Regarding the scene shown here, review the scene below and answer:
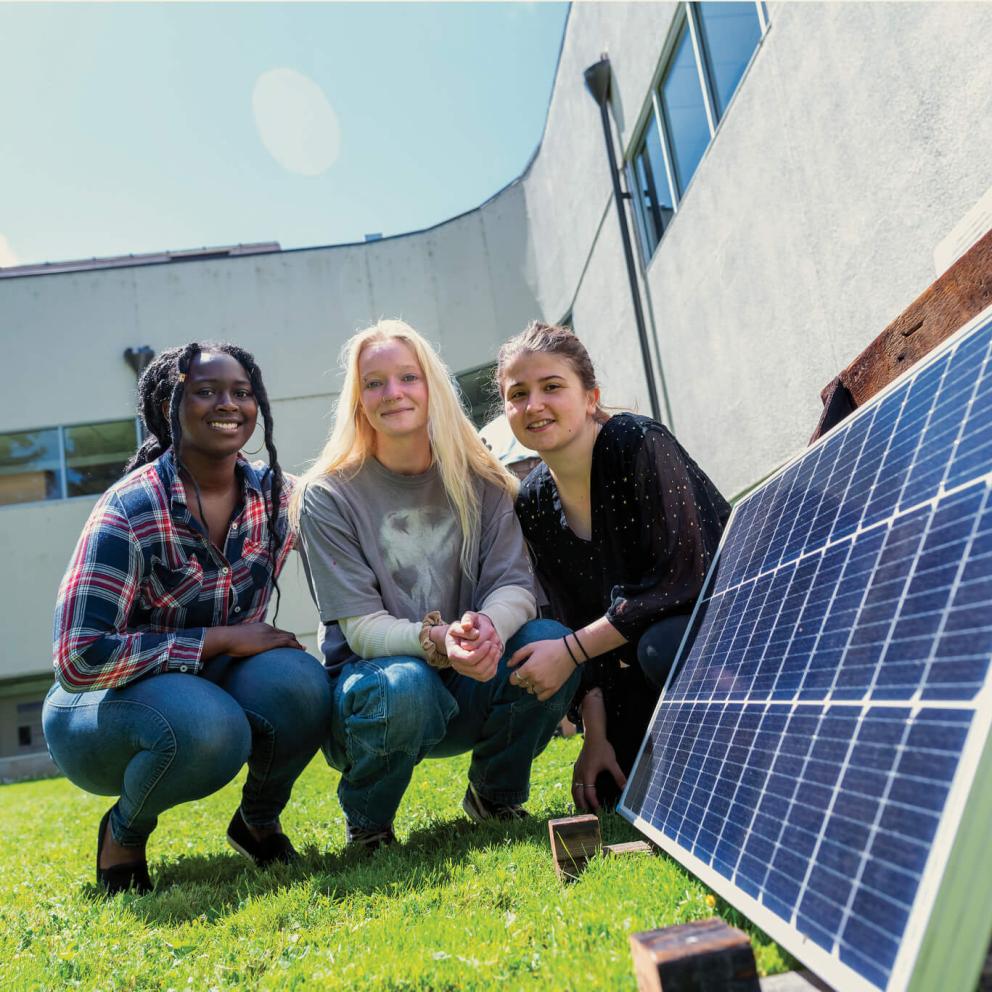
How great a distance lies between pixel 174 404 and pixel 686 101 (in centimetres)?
628

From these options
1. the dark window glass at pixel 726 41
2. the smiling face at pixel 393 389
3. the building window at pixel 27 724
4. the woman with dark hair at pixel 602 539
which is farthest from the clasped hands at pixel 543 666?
the building window at pixel 27 724

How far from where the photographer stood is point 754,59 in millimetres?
6398

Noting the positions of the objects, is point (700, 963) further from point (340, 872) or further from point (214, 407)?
point (214, 407)

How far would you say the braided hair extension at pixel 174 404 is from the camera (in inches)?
142

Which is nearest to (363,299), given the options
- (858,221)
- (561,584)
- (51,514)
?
(51,514)

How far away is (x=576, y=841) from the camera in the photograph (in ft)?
8.15

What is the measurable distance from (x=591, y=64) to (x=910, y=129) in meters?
6.53

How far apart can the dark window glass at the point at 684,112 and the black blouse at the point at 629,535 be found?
5.25m

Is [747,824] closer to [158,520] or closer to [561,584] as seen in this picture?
[561,584]

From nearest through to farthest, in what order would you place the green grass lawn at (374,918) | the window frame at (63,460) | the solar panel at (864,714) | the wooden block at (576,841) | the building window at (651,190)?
the solar panel at (864,714) < the green grass lawn at (374,918) < the wooden block at (576,841) < the building window at (651,190) < the window frame at (63,460)

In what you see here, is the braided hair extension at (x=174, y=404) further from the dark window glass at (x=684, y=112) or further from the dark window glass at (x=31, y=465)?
the dark window glass at (x=31, y=465)

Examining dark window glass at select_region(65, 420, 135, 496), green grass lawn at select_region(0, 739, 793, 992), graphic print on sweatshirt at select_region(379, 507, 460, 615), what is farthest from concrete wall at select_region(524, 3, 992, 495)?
dark window glass at select_region(65, 420, 135, 496)

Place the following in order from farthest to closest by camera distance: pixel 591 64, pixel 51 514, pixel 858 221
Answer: pixel 51 514 → pixel 591 64 → pixel 858 221

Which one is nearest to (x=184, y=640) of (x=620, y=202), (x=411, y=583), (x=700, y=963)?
(x=411, y=583)
